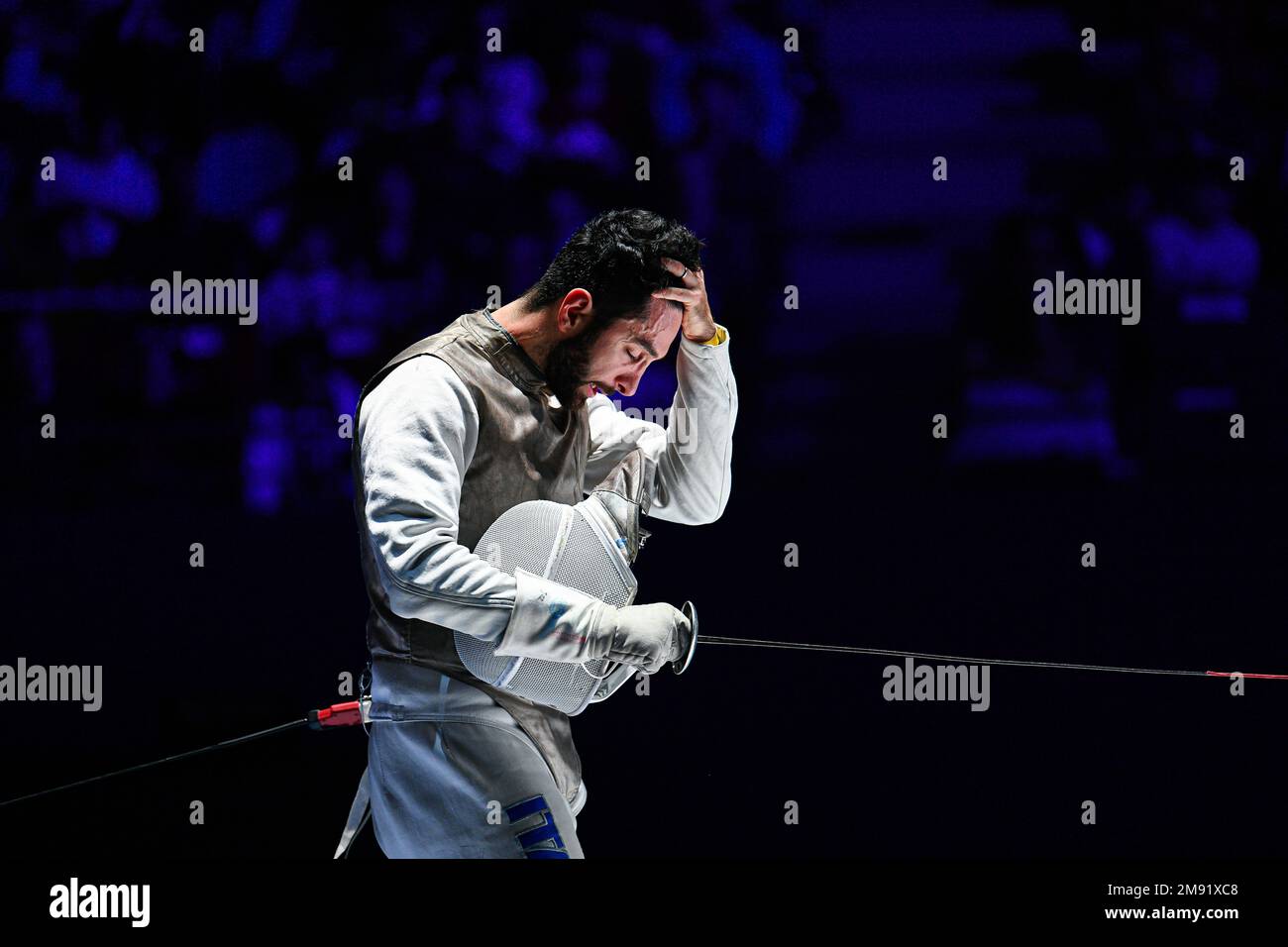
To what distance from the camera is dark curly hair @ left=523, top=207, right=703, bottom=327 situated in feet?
6.92

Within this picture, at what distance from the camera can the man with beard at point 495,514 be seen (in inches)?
73.6

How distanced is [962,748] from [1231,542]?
0.81m

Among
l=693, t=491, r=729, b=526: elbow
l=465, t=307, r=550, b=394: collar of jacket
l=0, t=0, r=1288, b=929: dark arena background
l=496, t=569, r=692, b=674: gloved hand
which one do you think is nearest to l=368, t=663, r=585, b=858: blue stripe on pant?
l=496, t=569, r=692, b=674: gloved hand

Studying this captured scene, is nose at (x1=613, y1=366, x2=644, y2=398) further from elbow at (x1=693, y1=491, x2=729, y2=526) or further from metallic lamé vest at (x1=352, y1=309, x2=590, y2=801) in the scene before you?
elbow at (x1=693, y1=491, x2=729, y2=526)

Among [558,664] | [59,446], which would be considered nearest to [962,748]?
[558,664]

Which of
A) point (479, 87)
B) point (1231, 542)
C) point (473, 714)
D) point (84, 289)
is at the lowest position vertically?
point (473, 714)

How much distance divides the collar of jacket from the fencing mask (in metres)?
0.18

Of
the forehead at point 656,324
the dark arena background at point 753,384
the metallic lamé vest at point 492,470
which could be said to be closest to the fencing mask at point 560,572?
the metallic lamé vest at point 492,470

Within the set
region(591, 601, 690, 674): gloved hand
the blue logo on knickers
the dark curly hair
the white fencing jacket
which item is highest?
the dark curly hair

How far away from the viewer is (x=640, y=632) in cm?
190

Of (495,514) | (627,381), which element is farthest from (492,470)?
(627,381)

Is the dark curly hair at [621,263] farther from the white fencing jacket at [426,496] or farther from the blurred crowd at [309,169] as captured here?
the blurred crowd at [309,169]

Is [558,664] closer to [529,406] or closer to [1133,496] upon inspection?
[529,406]

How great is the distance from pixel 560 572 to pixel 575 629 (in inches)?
7.2
